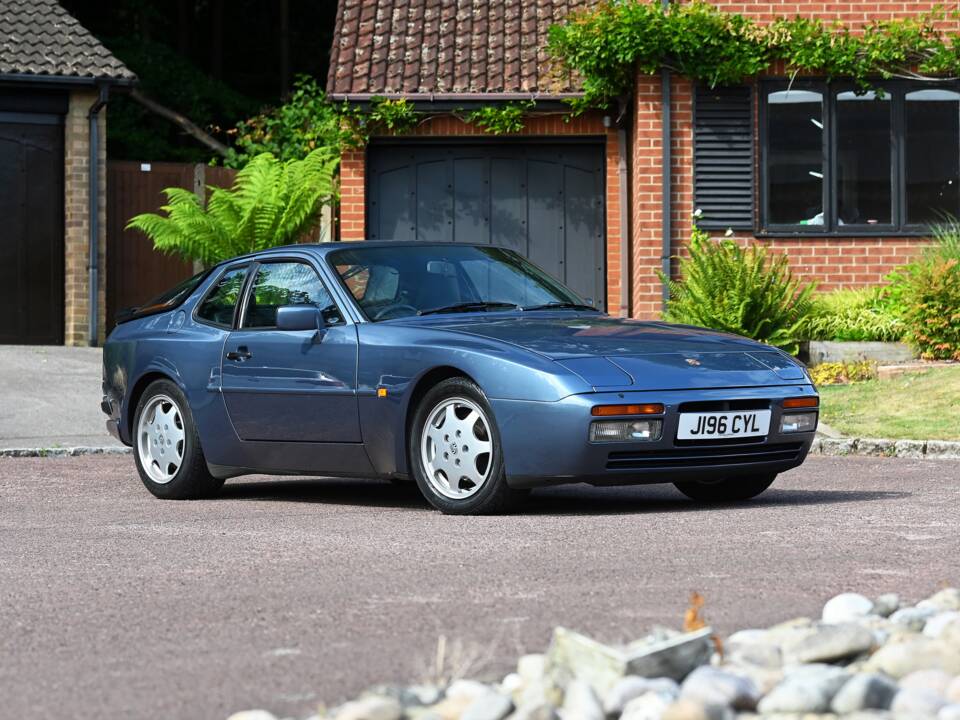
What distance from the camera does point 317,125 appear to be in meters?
22.7

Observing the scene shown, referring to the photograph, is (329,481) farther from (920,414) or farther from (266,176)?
(266,176)

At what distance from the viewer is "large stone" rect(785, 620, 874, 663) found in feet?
15.0

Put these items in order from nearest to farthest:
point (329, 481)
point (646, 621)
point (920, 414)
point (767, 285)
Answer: point (646, 621), point (329, 481), point (920, 414), point (767, 285)

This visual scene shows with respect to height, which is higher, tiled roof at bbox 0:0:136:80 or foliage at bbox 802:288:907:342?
tiled roof at bbox 0:0:136:80

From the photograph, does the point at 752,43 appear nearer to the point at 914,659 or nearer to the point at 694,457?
the point at 694,457

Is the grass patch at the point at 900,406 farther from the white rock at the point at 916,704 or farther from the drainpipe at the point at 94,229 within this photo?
the drainpipe at the point at 94,229

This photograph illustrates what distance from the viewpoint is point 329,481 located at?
1112 centimetres

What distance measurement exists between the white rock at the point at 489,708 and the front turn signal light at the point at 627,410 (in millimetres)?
3796

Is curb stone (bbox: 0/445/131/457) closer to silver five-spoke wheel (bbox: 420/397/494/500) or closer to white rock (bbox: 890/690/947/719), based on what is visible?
silver five-spoke wheel (bbox: 420/397/494/500)

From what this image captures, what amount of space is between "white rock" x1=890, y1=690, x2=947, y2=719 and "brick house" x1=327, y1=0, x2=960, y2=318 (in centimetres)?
1471

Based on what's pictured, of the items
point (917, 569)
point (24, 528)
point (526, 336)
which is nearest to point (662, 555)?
point (917, 569)

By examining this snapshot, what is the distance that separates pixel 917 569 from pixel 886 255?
12827 mm

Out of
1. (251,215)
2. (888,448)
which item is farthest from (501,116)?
(888,448)

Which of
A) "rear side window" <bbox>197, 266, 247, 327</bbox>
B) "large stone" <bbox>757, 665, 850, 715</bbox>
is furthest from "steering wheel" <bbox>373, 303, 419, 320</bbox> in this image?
"large stone" <bbox>757, 665, 850, 715</bbox>
